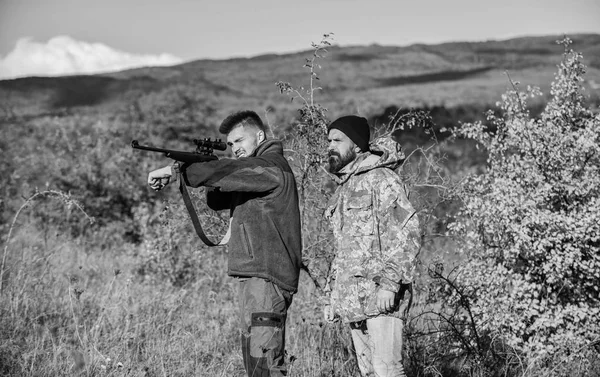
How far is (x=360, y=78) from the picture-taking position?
2869 inches

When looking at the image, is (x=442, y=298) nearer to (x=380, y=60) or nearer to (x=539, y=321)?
(x=539, y=321)

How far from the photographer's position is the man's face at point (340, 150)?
12.8 ft

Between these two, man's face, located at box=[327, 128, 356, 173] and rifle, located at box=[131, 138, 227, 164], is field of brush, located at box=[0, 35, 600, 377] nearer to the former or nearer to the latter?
rifle, located at box=[131, 138, 227, 164]

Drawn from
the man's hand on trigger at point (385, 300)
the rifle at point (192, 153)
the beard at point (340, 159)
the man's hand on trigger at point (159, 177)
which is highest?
the rifle at point (192, 153)

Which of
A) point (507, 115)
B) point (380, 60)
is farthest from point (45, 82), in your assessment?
point (507, 115)

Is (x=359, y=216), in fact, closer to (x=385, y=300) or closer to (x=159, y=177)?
(x=385, y=300)

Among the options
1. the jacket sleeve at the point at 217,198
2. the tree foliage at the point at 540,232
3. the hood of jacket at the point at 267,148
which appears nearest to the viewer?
the hood of jacket at the point at 267,148

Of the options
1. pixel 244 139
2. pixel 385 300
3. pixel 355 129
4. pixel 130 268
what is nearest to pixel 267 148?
pixel 244 139

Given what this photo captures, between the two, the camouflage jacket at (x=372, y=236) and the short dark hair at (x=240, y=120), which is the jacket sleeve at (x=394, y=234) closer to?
the camouflage jacket at (x=372, y=236)

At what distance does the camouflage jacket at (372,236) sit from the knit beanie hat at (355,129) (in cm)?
8

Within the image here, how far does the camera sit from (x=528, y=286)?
5543 millimetres

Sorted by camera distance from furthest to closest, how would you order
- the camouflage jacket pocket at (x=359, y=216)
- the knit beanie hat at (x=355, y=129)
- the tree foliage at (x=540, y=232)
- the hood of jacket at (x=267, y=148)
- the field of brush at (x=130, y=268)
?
the tree foliage at (x=540, y=232)
the field of brush at (x=130, y=268)
the hood of jacket at (x=267, y=148)
the knit beanie hat at (x=355, y=129)
the camouflage jacket pocket at (x=359, y=216)

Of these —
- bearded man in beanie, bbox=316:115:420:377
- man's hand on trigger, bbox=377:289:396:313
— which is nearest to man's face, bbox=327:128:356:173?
bearded man in beanie, bbox=316:115:420:377

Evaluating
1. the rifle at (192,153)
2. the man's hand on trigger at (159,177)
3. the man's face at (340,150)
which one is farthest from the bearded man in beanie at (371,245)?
the man's hand on trigger at (159,177)
